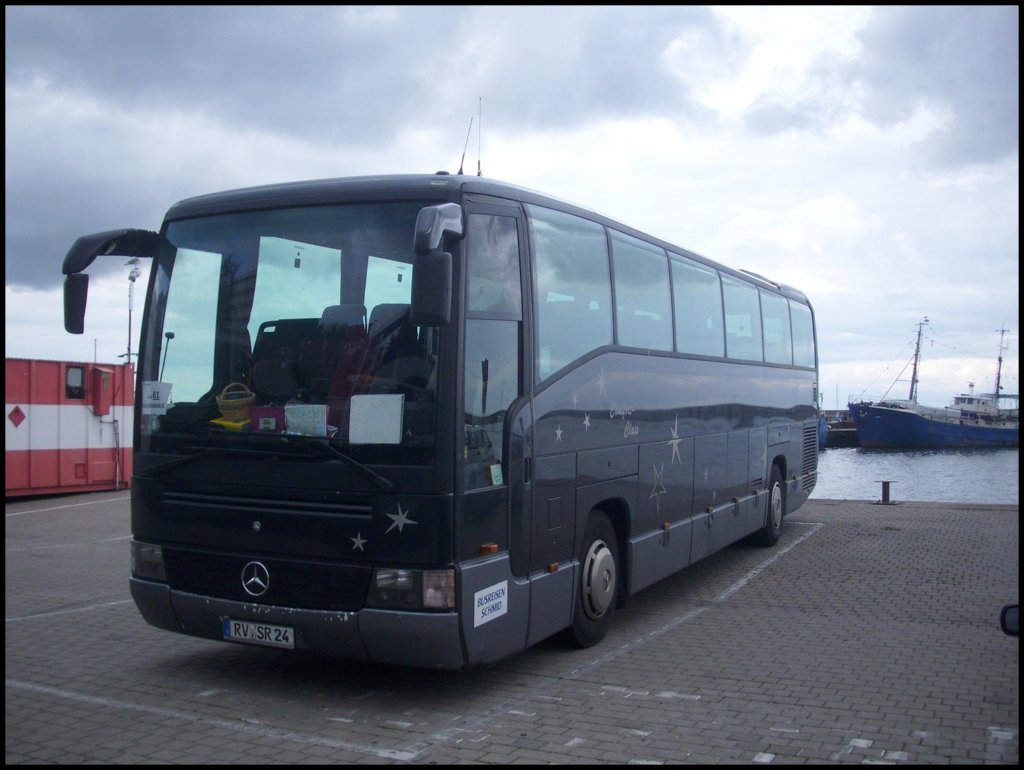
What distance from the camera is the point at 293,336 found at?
6418mm

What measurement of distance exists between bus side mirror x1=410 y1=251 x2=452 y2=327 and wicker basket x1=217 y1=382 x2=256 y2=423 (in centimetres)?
149

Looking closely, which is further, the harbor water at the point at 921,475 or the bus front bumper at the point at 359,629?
the harbor water at the point at 921,475

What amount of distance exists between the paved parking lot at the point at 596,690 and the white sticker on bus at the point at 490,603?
60cm

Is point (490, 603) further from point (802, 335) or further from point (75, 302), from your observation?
point (802, 335)

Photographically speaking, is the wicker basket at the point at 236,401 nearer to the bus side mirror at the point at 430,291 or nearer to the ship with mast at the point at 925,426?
the bus side mirror at the point at 430,291

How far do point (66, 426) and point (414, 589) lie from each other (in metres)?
17.0

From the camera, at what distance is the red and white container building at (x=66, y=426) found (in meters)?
19.7

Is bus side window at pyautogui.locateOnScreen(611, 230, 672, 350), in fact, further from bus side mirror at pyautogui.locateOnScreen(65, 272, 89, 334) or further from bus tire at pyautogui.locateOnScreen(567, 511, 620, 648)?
bus side mirror at pyautogui.locateOnScreen(65, 272, 89, 334)

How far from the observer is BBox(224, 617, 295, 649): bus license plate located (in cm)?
627

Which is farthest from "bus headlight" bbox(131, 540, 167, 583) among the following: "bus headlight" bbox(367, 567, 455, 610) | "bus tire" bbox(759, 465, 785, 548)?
"bus tire" bbox(759, 465, 785, 548)

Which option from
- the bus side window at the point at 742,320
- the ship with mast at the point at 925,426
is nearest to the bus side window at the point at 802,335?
the bus side window at the point at 742,320

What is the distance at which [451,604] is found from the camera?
5.93m

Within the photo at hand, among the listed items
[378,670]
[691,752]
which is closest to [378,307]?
[378,670]

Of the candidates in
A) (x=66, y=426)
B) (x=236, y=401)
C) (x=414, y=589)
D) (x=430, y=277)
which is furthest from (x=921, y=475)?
(x=430, y=277)
